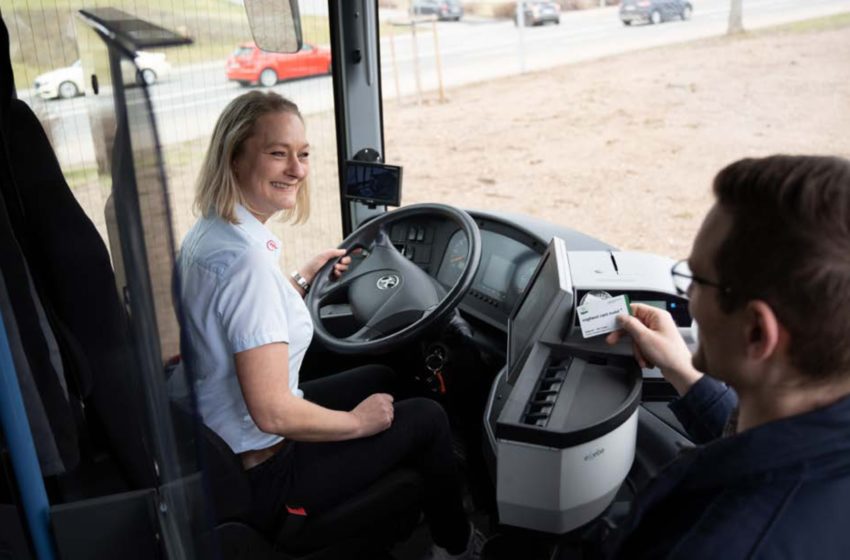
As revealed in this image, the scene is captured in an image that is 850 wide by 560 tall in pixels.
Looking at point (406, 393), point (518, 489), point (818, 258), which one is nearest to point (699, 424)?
point (518, 489)


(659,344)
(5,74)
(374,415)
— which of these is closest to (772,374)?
(659,344)

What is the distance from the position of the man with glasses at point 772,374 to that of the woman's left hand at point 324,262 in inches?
57.0

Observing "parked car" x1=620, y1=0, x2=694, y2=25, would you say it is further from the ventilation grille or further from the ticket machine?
the ventilation grille

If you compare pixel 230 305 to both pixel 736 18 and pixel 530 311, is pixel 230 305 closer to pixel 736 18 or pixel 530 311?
pixel 530 311

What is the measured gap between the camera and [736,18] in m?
8.37

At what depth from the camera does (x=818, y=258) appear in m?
0.82

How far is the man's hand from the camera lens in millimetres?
1357

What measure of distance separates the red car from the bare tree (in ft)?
22.6

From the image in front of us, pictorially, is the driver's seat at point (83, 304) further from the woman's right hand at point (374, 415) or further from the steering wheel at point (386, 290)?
the steering wheel at point (386, 290)

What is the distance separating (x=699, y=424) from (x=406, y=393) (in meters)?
1.15

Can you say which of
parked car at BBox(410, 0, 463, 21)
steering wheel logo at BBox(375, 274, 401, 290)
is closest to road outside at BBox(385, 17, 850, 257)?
parked car at BBox(410, 0, 463, 21)

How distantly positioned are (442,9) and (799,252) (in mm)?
11414

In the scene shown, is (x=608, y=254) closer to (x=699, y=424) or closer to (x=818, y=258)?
(x=699, y=424)

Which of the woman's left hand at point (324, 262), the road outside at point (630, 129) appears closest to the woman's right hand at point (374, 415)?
the woman's left hand at point (324, 262)
